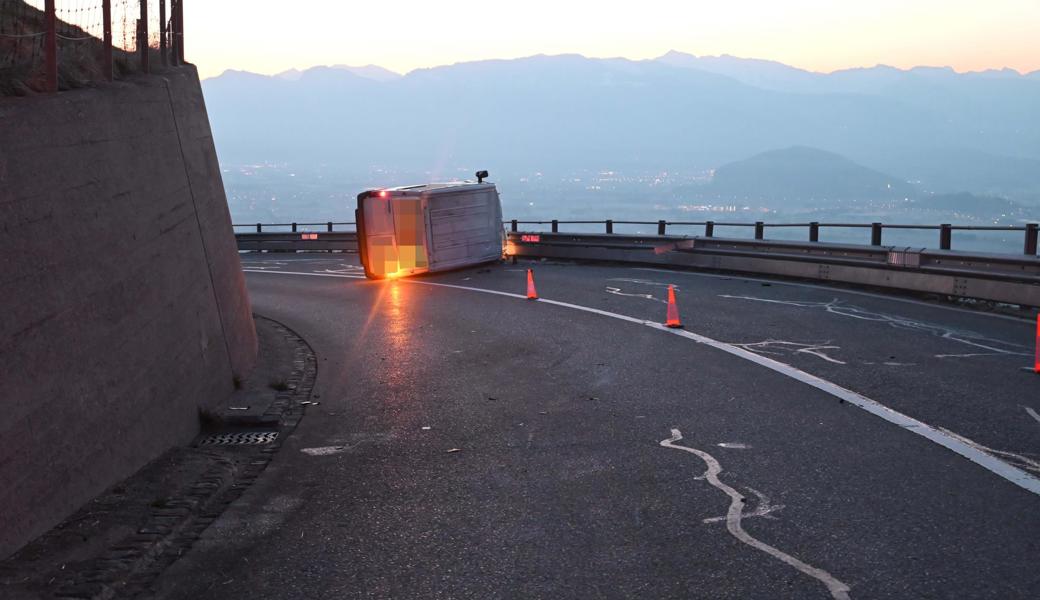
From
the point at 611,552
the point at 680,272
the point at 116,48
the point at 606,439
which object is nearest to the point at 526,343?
the point at 606,439

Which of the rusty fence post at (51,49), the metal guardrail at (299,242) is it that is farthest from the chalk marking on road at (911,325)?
the metal guardrail at (299,242)

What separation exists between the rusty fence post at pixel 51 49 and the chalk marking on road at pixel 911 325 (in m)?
10.6

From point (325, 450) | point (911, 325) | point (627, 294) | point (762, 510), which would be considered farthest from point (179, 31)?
point (762, 510)

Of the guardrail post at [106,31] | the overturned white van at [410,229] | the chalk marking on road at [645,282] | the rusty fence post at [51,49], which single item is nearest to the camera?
the rusty fence post at [51,49]

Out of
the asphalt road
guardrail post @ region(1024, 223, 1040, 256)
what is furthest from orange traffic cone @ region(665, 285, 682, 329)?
guardrail post @ region(1024, 223, 1040, 256)

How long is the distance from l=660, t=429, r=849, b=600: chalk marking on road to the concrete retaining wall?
4203mm

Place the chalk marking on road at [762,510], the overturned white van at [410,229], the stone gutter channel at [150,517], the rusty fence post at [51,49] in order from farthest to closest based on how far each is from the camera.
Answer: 1. the overturned white van at [410,229]
2. the rusty fence post at [51,49]
3. the chalk marking on road at [762,510]
4. the stone gutter channel at [150,517]

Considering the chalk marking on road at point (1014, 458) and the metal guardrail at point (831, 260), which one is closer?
the chalk marking on road at point (1014, 458)

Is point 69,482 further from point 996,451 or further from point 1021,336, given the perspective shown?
point 1021,336

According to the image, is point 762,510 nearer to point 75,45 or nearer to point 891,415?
point 891,415

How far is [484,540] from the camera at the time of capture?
20.2ft

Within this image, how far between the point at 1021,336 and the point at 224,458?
34.5 ft

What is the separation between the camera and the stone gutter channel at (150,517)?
A: 5.39m

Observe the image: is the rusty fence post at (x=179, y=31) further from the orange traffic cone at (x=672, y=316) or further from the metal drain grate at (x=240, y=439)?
the orange traffic cone at (x=672, y=316)
